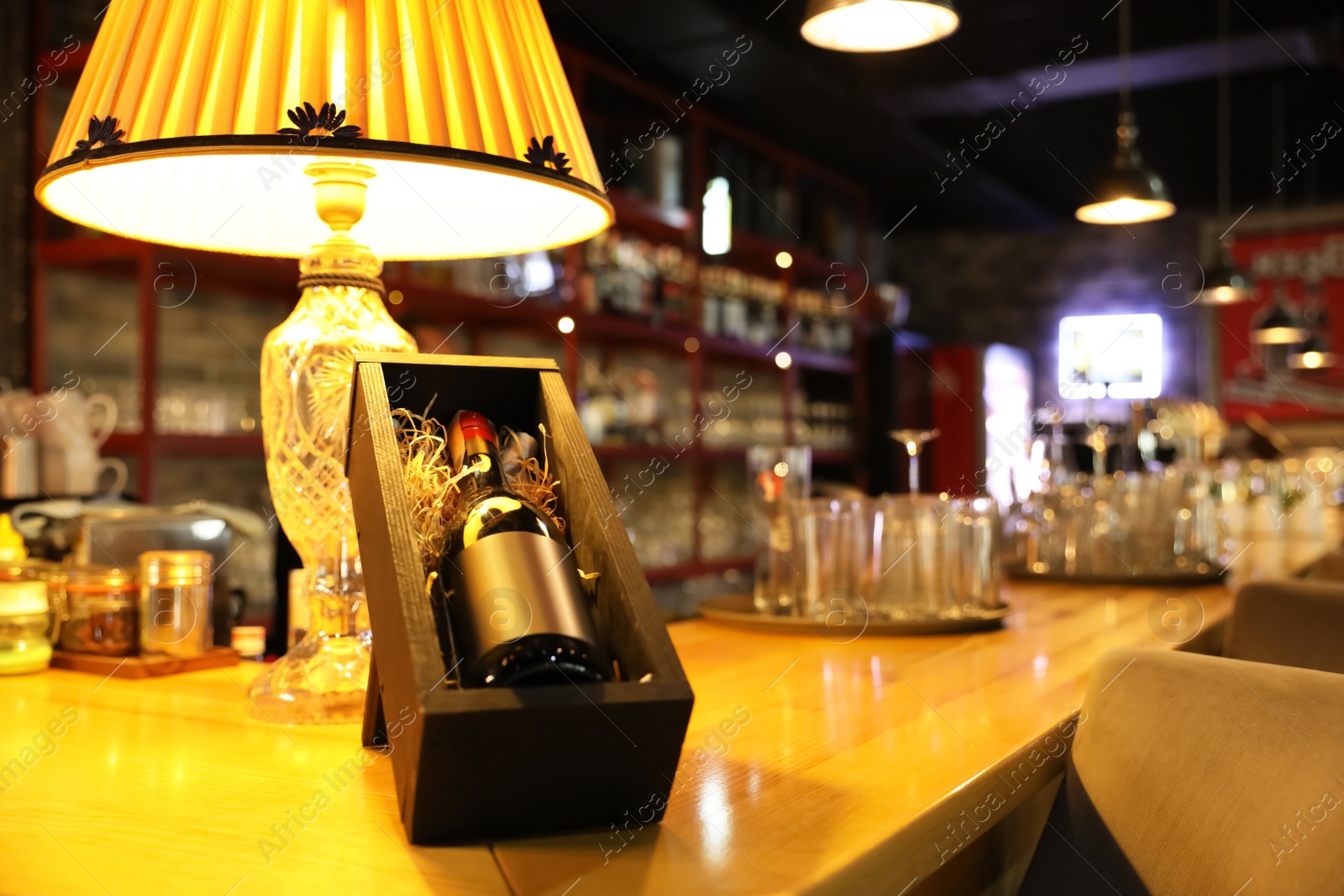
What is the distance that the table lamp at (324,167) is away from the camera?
0.81 meters

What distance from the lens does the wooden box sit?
0.60 m

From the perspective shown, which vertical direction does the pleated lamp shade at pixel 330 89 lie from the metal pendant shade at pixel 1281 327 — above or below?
below

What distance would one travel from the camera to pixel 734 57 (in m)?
4.69

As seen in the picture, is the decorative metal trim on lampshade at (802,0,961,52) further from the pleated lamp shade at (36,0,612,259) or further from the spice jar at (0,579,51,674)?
the spice jar at (0,579,51,674)

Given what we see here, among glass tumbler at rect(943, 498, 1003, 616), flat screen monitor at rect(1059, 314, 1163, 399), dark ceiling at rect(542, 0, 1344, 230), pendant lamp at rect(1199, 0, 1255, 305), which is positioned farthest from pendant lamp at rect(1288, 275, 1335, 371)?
glass tumbler at rect(943, 498, 1003, 616)

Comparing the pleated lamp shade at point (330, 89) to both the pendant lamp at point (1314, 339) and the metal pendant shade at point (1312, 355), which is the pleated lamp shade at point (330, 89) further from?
the metal pendant shade at point (1312, 355)

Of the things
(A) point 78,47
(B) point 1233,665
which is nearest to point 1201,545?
(B) point 1233,665

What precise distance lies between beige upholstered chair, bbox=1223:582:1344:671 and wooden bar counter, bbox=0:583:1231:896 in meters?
0.22

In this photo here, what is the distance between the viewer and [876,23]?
217 centimetres

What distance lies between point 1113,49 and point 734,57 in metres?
1.67

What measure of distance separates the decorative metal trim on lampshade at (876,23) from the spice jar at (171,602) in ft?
4.68

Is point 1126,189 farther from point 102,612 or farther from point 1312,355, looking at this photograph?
point 1312,355

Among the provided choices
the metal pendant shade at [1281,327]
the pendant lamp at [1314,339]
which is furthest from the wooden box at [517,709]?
the pendant lamp at [1314,339]

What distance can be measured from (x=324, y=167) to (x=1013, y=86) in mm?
4885
